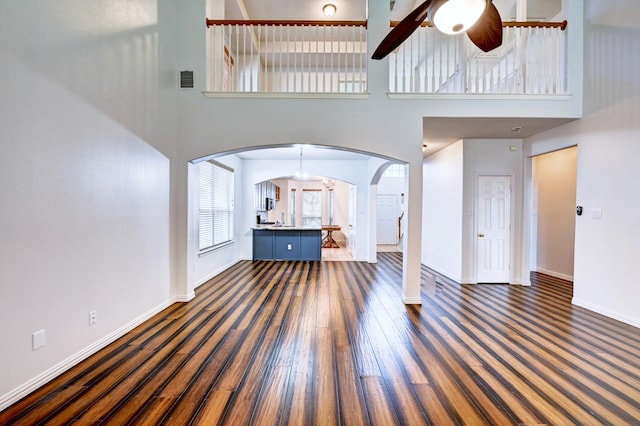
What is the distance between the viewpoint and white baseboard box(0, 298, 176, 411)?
1.77 meters

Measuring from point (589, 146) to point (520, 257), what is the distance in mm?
2091

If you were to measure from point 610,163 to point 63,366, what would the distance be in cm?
615

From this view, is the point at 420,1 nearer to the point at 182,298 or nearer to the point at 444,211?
the point at 444,211

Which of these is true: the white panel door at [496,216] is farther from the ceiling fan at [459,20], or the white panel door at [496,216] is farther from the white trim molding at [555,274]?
the ceiling fan at [459,20]

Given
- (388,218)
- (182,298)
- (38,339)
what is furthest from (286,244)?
(38,339)

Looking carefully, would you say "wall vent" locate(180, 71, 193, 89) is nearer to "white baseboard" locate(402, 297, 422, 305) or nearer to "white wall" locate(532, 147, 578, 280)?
"white baseboard" locate(402, 297, 422, 305)

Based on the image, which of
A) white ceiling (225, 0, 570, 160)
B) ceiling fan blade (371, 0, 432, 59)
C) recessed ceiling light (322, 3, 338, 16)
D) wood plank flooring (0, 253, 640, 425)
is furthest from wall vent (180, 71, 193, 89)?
recessed ceiling light (322, 3, 338, 16)

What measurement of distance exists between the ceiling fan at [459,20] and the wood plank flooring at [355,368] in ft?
8.82

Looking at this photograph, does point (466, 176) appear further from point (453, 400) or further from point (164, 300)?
point (164, 300)

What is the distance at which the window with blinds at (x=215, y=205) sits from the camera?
488cm

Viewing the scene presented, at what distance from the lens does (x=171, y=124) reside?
3574 mm

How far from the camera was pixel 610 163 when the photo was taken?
338 cm

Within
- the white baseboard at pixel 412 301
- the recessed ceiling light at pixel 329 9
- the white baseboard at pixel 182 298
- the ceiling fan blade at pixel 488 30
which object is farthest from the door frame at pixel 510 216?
the white baseboard at pixel 182 298

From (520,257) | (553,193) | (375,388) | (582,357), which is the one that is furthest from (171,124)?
(553,193)
